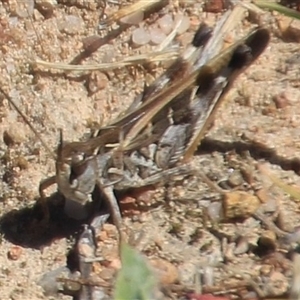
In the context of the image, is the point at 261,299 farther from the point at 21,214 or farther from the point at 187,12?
the point at 187,12

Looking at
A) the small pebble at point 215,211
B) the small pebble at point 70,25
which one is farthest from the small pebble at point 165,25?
the small pebble at point 215,211

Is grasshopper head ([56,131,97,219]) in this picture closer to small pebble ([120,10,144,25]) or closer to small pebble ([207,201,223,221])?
small pebble ([207,201,223,221])

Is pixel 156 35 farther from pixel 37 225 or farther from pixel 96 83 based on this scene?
pixel 37 225

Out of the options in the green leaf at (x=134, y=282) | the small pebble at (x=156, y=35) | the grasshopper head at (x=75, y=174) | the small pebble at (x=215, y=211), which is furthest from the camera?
the small pebble at (x=156, y=35)

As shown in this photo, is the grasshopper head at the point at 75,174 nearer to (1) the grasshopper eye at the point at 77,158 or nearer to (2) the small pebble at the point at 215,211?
(1) the grasshopper eye at the point at 77,158

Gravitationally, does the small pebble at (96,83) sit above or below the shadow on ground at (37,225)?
above

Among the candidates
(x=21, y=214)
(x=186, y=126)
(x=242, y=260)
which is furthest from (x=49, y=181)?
(x=242, y=260)

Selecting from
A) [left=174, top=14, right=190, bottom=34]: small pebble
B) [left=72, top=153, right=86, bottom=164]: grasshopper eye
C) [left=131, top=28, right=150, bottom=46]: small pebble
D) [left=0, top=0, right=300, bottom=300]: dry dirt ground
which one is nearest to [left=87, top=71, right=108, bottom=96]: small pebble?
[left=0, top=0, right=300, bottom=300]: dry dirt ground
